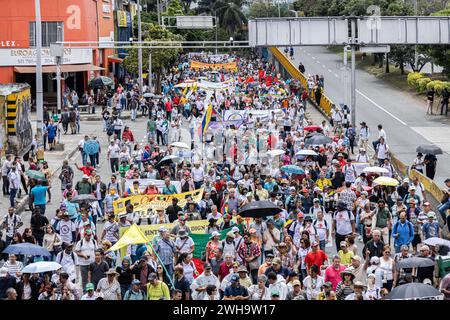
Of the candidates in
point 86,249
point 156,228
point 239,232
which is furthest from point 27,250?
point 239,232

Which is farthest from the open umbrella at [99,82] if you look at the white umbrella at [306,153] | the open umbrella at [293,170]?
the open umbrella at [293,170]

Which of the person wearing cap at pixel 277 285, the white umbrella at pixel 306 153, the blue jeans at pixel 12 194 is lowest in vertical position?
the blue jeans at pixel 12 194

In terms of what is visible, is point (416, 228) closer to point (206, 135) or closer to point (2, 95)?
point (206, 135)

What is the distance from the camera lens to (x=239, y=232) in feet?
54.9

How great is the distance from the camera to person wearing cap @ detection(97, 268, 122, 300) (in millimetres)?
13781

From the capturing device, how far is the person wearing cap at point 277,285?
13.1m

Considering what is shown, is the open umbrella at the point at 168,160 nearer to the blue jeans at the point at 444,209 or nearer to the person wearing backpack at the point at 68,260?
the blue jeans at the point at 444,209

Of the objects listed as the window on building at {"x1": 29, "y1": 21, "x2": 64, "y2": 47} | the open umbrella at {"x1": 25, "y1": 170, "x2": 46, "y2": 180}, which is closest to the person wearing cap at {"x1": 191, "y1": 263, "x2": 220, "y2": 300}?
the open umbrella at {"x1": 25, "y1": 170, "x2": 46, "y2": 180}

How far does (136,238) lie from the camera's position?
1554cm

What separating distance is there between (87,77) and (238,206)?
135ft

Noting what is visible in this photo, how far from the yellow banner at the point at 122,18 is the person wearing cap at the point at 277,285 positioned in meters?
65.1

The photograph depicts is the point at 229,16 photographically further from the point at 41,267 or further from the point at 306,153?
the point at 41,267

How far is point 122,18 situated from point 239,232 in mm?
63543
